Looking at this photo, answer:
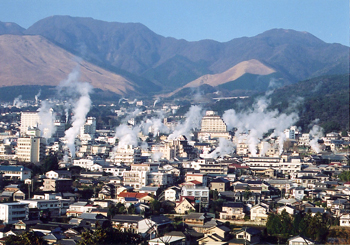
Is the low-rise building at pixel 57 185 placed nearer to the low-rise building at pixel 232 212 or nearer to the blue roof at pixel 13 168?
the blue roof at pixel 13 168

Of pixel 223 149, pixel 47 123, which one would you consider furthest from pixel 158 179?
pixel 47 123

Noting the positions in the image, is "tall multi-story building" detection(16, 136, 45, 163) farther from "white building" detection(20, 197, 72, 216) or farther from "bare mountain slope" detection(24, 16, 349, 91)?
"bare mountain slope" detection(24, 16, 349, 91)

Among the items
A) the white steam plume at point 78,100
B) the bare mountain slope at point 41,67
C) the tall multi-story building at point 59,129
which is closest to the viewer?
the white steam plume at point 78,100

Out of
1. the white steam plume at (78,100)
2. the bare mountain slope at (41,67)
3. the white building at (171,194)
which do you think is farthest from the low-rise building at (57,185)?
the bare mountain slope at (41,67)

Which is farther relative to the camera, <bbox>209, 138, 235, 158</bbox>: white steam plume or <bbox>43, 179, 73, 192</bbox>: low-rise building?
<bbox>209, 138, 235, 158</bbox>: white steam plume

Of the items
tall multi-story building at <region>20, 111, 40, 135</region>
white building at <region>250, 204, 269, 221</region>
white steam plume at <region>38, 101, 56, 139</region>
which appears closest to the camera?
white building at <region>250, 204, 269, 221</region>

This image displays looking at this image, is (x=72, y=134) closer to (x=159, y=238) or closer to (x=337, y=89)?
(x=159, y=238)

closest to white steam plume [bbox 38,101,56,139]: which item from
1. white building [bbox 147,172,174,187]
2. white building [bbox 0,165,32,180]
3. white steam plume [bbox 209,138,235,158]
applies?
white steam plume [bbox 209,138,235,158]

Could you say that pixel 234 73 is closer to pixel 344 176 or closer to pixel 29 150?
pixel 29 150
